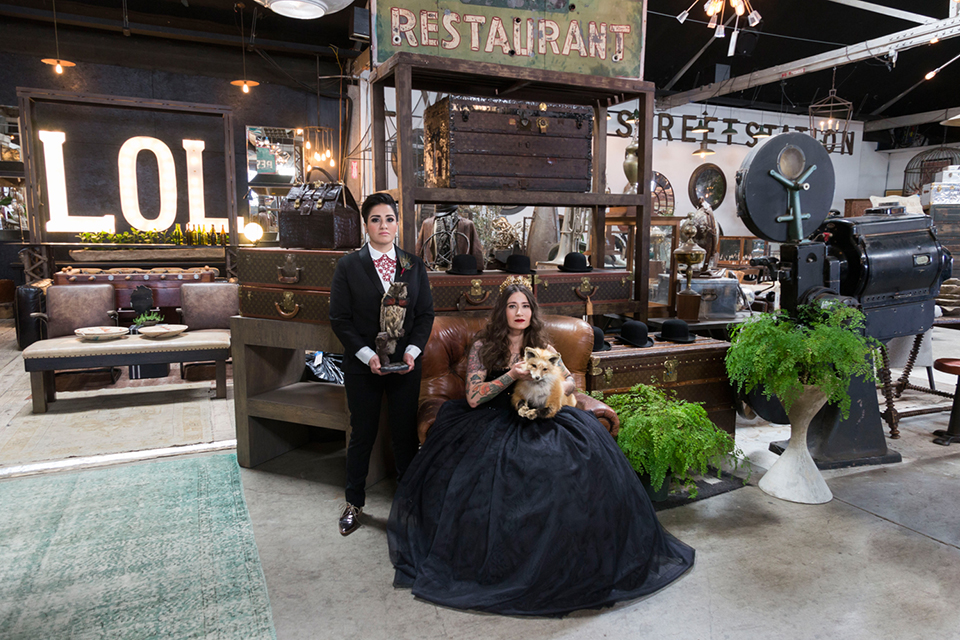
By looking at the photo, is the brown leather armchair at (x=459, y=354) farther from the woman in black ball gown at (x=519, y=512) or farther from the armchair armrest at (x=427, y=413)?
the woman in black ball gown at (x=519, y=512)

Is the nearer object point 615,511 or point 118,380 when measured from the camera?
point 615,511

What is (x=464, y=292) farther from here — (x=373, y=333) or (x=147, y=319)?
(x=147, y=319)

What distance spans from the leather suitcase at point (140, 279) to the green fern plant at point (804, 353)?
6736mm

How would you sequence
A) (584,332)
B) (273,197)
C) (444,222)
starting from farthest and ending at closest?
(273,197) → (444,222) → (584,332)

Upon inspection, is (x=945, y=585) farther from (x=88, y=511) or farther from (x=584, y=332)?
(x=88, y=511)

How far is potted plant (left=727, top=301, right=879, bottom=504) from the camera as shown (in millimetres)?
3426

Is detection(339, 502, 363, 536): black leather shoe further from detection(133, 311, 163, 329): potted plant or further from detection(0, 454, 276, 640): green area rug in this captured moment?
detection(133, 311, 163, 329): potted plant

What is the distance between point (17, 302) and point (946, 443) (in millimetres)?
9763

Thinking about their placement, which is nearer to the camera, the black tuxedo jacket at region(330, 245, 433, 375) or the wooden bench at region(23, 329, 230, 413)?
the black tuxedo jacket at region(330, 245, 433, 375)

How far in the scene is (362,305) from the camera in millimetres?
3111

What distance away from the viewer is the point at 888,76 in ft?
46.7

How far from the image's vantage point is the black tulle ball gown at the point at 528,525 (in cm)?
247

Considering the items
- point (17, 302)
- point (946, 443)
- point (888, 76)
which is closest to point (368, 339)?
point (946, 443)

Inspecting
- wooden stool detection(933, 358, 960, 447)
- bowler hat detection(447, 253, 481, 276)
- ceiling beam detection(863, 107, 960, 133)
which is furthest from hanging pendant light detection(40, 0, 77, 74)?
ceiling beam detection(863, 107, 960, 133)
